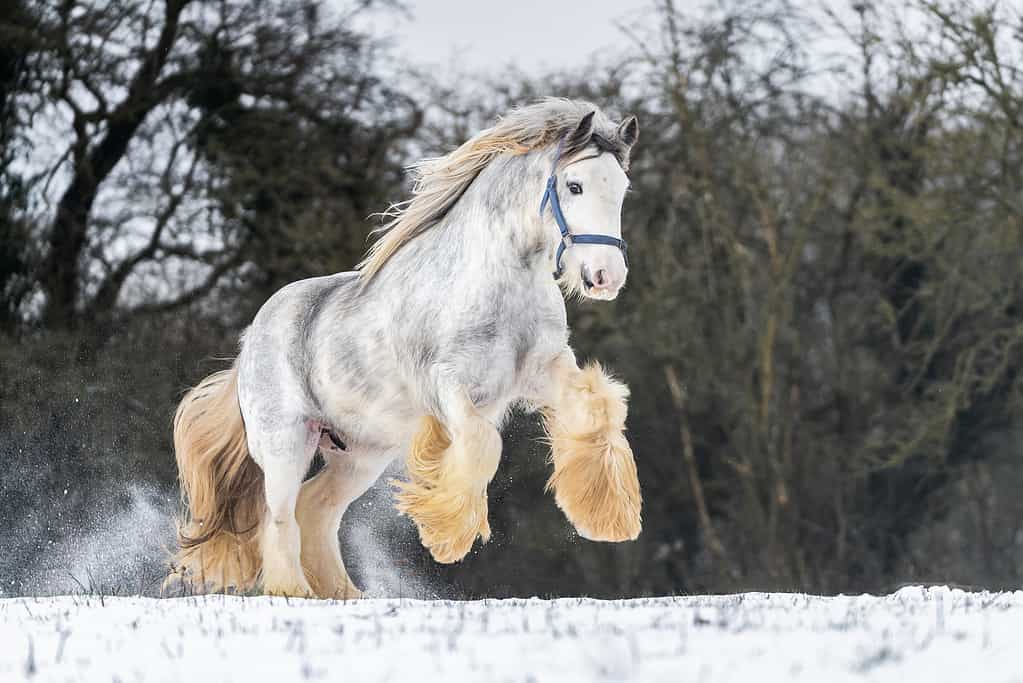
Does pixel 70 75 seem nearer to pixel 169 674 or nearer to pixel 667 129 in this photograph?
pixel 667 129

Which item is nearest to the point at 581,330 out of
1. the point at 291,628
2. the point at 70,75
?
the point at 70,75

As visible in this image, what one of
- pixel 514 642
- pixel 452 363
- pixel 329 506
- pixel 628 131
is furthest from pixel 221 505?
pixel 514 642

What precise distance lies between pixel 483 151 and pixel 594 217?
2.97 feet

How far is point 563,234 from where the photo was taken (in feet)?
19.1

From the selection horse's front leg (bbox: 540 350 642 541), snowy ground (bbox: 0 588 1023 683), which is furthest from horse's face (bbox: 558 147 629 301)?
snowy ground (bbox: 0 588 1023 683)

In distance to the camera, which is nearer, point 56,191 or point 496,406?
point 496,406

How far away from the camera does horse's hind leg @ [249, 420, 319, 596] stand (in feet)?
22.5

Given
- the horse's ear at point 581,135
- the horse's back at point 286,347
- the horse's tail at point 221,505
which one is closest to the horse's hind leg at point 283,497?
the horse's back at point 286,347

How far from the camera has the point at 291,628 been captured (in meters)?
4.53

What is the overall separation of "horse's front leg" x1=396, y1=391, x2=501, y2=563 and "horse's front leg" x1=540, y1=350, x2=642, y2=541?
306 mm

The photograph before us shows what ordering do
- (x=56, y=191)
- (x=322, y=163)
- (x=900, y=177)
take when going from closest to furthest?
(x=56, y=191)
(x=322, y=163)
(x=900, y=177)

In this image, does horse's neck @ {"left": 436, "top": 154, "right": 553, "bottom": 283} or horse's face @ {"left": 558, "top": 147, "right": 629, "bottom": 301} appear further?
horse's neck @ {"left": 436, "top": 154, "right": 553, "bottom": 283}

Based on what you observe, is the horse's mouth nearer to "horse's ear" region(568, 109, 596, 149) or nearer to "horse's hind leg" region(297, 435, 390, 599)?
"horse's ear" region(568, 109, 596, 149)

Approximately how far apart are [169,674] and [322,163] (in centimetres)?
1126
